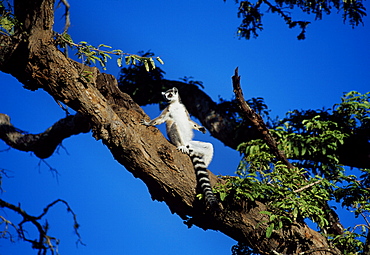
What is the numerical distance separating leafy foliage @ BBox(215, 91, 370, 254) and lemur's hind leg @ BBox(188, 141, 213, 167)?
0.51 metres

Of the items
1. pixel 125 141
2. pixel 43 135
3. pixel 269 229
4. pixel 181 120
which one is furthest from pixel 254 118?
pixel 43 135

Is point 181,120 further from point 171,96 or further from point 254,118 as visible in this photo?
point 254,118

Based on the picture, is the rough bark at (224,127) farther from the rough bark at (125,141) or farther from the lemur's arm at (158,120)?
the rough bark at (125,141)

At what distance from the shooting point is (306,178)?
580 centimetres

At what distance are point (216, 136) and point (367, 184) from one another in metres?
3.18

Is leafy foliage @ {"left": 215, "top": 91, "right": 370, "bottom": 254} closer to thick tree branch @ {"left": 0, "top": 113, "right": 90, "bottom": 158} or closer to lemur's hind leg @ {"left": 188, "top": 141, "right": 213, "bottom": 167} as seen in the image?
lemur's hind leg @ {"left": 188, "top": 141, "right": 213, "bottom": 167}

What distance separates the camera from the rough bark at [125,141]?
4.47m

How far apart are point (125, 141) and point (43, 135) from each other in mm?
3653

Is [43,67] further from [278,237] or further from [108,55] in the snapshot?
[278,237]

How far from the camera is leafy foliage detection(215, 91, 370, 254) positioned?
462cm

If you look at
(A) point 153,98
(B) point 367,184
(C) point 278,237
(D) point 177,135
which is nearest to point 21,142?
(A) point 153,98

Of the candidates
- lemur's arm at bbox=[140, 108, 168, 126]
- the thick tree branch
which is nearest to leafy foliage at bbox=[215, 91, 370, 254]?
lemur's arm at bbox=[140, 108, 168, 126]

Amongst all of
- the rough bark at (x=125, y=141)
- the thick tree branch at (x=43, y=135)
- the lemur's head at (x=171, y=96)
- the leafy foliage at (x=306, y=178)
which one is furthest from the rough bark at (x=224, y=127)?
the rough bark at (x=125, y=141)

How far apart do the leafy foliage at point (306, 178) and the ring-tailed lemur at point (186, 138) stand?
316mm
